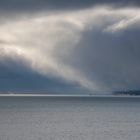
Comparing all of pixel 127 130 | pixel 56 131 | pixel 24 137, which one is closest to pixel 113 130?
pixel 127 130

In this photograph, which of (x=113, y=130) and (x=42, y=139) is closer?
(x=42, y=139)

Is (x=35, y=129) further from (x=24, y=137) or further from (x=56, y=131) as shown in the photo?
(x=24, y=137)

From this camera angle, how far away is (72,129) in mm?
109375

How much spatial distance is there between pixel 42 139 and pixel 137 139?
17.7 m

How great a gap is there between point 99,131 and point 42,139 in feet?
63.5

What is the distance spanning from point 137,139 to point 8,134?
2649 centimetres

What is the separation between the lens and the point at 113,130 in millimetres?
107625

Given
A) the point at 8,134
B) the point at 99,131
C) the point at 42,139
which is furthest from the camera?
the point at 99,131

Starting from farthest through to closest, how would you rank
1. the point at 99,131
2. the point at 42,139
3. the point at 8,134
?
the point at 99,131 < the point at 8,134 < the point at 42,139

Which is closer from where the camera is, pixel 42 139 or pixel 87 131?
pixel 42 139

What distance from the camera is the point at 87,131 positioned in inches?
4146

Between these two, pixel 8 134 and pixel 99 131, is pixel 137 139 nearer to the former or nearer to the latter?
pixel 99 131

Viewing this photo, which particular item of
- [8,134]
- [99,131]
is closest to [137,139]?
[99,131]

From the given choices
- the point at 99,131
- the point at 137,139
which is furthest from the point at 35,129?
the point at 137,139
